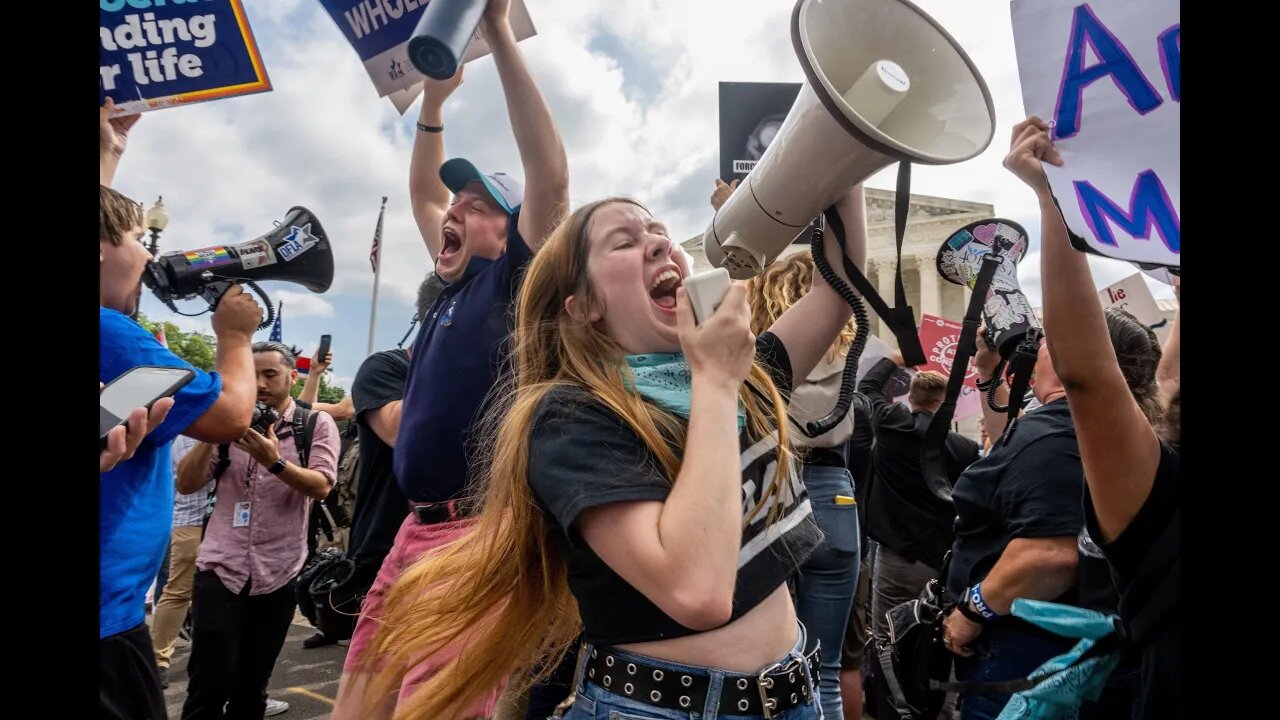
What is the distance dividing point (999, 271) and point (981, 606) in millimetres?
1375

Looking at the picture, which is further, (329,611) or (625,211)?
(329,611)

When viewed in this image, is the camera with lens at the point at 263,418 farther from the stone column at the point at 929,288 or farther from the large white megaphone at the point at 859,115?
the stone column at the point at 929,288

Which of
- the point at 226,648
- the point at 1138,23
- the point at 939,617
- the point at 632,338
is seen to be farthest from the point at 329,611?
the point at 1138,23

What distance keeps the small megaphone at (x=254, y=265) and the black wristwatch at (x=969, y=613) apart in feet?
7.83

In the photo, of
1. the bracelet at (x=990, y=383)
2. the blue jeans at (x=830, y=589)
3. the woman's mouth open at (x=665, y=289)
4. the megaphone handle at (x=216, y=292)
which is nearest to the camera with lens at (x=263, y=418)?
the megaphone handle at (x=216, y=292)

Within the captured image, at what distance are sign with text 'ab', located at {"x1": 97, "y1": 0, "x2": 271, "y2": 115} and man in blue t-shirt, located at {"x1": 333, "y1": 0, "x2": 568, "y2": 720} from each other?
2.55ft

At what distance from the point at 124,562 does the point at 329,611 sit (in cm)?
79

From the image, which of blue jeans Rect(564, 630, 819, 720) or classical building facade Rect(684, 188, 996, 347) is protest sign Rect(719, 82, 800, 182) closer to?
blue jeans Rect(564, 630, 819, 720)

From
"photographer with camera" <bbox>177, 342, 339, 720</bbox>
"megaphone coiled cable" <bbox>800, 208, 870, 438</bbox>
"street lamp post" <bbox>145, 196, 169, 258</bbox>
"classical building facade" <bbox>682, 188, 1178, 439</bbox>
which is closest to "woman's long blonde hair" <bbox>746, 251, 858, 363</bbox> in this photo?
"megaphone coiled cable" <bbox>800, 208, 870, 438</bbox>

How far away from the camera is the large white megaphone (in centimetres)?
164

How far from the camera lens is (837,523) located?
9.04 feet

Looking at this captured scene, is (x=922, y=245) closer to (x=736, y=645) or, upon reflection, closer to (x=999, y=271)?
(x=999, y=271)

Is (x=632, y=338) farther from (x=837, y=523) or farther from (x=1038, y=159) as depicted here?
(x=837, y=523)
